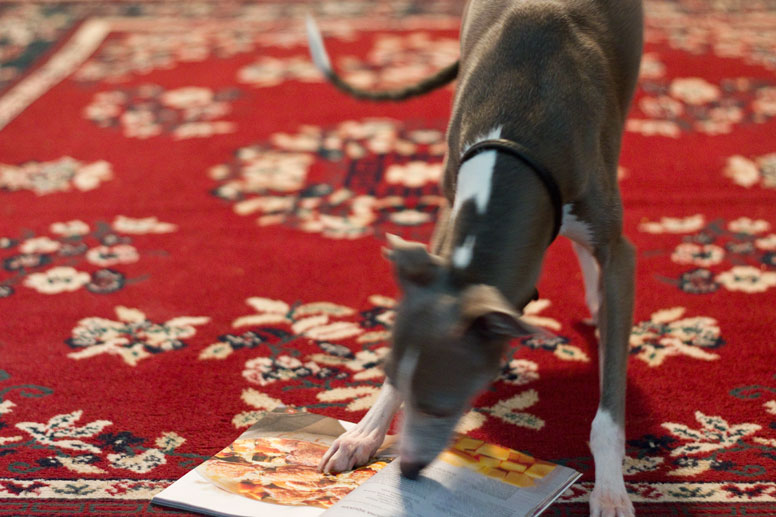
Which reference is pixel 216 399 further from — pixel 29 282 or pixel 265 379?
pixel 29 282

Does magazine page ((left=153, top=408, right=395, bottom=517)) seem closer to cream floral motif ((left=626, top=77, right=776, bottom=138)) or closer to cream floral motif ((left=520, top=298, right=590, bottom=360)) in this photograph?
cream floral motif ((left=520, top=298, right=590, bottom=360))

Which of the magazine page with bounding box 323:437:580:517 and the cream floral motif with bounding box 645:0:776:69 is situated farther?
the cream floral motif with bounding box 645:0:776:69

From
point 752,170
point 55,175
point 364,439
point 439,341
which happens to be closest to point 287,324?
point 364,439

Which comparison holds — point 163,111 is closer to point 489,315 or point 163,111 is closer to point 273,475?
point 273,475

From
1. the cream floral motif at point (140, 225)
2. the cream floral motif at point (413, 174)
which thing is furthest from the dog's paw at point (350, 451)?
the cream floral motif at point (413, 174)

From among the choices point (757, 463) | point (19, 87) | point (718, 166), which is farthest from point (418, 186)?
point (19, 87)

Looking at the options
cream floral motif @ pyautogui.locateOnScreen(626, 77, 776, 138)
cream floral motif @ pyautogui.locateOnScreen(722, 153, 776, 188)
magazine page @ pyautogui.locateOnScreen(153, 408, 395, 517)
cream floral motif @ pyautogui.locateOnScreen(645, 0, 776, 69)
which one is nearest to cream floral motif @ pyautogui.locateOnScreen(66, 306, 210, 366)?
magazine page @ pyautogui.locateOnScreen(153, 408, 395, 517)

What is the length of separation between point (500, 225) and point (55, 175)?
1782 millimetres

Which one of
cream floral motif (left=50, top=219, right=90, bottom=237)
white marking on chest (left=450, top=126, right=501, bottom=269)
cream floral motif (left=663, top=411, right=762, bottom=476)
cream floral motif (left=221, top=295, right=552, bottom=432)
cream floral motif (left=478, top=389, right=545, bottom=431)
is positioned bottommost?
cream floral motif (left=663, top=411, right=762, bottom=476)

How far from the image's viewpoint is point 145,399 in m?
1.58

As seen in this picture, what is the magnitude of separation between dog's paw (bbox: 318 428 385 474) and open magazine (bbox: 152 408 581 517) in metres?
0.01

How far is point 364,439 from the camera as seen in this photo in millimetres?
1392

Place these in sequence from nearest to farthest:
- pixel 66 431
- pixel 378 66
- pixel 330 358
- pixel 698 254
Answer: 1. pixel 66 431
2. pixel 330 358
3. pixel 698 254
4. pixel 378 66

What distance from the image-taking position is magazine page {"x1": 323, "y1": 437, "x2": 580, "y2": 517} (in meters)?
1.20
